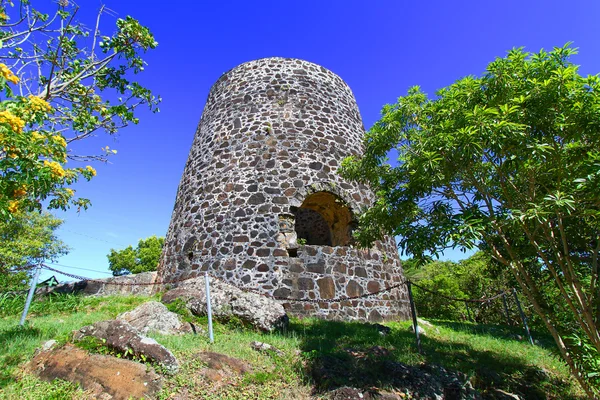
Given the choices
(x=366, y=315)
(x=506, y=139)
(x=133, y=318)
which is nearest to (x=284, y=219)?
(x=366, y=315)

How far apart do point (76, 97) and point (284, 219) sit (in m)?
4.70

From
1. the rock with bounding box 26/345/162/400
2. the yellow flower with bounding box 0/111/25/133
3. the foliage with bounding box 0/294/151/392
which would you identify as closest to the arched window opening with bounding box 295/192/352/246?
the foliage with bounding box 0/294/151/392

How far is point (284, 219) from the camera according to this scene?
8.16 meters

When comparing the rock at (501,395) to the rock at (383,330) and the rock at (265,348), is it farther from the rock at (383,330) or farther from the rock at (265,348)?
the rock at (265,348)

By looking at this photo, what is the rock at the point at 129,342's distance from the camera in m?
3.83

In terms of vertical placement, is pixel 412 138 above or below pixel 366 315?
above

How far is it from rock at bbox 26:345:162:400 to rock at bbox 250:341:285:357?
148 cm

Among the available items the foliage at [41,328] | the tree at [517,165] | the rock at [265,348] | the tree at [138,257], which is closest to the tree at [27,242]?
the tree at [138,257]

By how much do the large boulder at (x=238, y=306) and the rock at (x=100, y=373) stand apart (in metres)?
2.44

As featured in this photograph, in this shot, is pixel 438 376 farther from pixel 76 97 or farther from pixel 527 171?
pixel 76 97

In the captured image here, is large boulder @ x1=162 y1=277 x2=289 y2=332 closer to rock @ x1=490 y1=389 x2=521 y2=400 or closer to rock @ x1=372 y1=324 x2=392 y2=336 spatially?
rock @ x1=372 y1=324 x2=392 y2=336

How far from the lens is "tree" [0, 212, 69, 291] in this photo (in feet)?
53.8

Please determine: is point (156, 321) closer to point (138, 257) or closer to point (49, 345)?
point (49, 345)

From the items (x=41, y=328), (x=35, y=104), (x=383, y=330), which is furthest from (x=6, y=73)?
(x=383, y=330)
